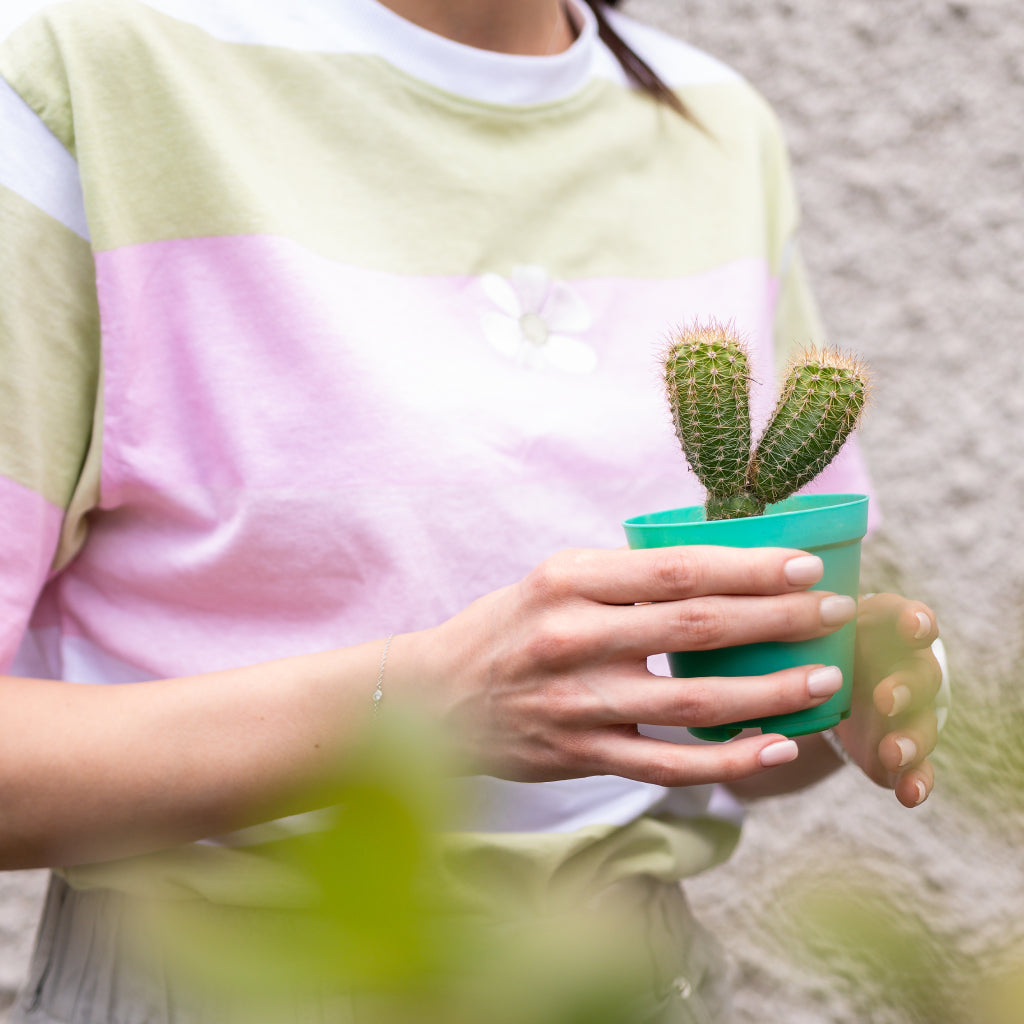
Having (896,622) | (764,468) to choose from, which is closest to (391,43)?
(764,468)

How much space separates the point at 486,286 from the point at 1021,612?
581mm

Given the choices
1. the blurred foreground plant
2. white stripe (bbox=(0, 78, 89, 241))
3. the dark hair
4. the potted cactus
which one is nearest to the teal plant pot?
the potted cactus

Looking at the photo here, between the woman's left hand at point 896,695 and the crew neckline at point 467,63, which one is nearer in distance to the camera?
the woman's left hand at point 896,695

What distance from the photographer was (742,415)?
0.51m

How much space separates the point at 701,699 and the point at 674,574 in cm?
6

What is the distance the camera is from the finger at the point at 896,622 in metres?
0.47

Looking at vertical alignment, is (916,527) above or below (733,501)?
below

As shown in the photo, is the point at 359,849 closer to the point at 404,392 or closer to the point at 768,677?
the point at 768,677

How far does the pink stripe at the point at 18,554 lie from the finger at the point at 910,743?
20.6 inches

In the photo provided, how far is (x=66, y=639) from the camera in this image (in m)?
0.70

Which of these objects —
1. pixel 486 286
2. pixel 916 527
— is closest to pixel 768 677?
pixel 486 286

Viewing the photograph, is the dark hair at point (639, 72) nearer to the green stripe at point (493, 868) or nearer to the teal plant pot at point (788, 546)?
the teal plant pot at point (788, 546)

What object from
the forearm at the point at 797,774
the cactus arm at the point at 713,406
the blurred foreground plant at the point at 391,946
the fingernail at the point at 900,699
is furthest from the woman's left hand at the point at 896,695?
the blurred foreground plant at the point at 391,946

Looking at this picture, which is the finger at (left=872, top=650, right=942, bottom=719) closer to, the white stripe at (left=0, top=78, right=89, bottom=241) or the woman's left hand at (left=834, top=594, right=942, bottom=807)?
the woman's left hand at (left=834, top=594, right=942, bottom=807)
